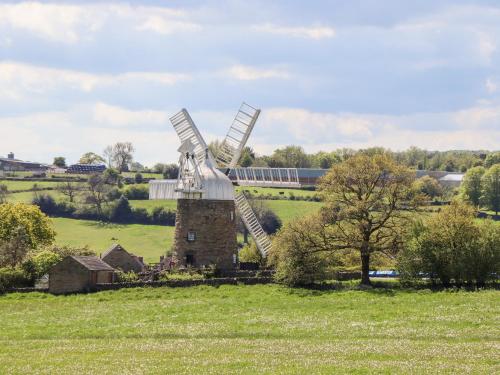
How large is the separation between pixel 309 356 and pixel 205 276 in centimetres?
2972

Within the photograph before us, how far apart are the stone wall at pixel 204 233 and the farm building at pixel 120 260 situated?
6625mm

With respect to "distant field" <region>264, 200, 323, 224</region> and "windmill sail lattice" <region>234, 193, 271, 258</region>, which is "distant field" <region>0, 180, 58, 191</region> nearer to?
"distant field" <region>264, 200, 323, 224</region>

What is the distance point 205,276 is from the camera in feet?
200

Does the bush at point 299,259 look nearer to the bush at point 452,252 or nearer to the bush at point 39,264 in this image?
the bush at point 452,252

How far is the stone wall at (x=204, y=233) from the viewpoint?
62.8 metres

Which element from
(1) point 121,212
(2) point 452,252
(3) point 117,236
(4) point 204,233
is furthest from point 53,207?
(2) point 452,252

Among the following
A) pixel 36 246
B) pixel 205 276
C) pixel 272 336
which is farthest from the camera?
pixel 36 246

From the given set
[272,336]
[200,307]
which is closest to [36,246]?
[200,307]

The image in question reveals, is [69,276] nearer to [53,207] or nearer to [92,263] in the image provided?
[92,263]

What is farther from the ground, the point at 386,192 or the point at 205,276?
the point at 386,192

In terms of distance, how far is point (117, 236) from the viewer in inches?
4427

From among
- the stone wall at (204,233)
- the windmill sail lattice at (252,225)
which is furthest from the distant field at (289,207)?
the stone wall at (204,233)

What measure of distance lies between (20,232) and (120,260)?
1022 centimetres

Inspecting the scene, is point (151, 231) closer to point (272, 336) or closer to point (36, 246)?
point (36, 246)
